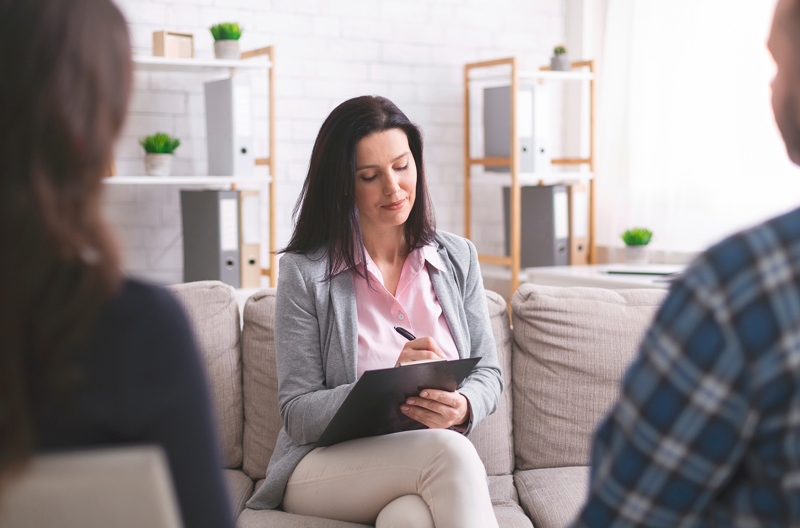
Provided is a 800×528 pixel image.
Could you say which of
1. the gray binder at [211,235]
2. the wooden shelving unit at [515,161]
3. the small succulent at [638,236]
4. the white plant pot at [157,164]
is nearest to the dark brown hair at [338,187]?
the gray binder at [211,235]

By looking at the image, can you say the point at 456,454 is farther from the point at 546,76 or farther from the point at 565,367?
the point at 546,76

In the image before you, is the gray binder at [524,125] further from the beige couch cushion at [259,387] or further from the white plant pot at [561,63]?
the beige couch cushion at [259,387]

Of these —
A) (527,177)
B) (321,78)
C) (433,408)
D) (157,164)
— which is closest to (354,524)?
(433,408)

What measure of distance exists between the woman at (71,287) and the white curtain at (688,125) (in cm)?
259

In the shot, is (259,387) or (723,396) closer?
(723,396)

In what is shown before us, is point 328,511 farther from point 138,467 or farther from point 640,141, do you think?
point 640,141

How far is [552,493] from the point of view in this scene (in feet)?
5.72

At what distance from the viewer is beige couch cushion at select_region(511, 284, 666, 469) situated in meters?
1.91

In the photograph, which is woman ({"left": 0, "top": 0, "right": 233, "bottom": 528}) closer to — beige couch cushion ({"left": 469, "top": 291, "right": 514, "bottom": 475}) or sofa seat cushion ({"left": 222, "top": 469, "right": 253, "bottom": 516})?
sofa seat cushion ({"left": 222, "top": 469, "right": 253, "bottom": 516})

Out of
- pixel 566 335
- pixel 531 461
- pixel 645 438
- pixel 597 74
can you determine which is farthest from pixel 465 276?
pixel 597 74

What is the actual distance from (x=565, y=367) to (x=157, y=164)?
1733 mm

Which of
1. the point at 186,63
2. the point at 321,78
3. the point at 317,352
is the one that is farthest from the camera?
the point at 321,78

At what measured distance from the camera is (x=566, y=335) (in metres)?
1.95

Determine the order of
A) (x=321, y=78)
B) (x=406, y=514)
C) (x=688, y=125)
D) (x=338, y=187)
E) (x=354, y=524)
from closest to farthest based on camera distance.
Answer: (x=406, y=514)
(x=354, y=524)
(x=338, y=187)
(x=688, y=125)
(x=321, y=78)
